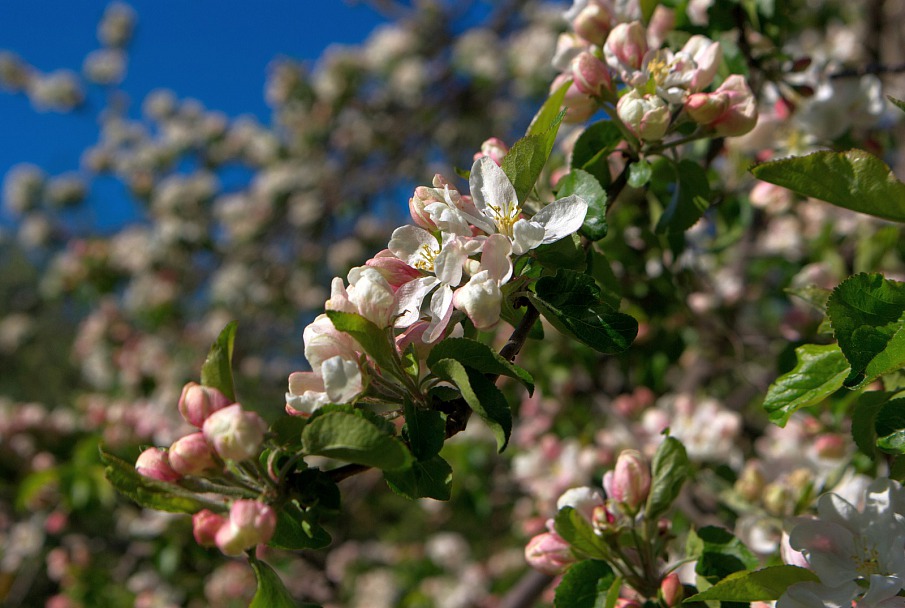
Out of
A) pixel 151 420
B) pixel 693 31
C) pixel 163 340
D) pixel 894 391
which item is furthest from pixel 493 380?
pixel 163 340

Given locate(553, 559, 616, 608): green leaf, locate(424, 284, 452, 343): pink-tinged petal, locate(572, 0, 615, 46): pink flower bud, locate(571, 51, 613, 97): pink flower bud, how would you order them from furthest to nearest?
locate(572, 0, 615, 46): pink flower bud → locate(571, 51, 613, 97): pink flower bud → locate(553, 559, 616, 608): green leaf → locate(424, 284, 452, 343): pink-tinged petal

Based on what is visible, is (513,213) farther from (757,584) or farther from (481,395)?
(757,584)

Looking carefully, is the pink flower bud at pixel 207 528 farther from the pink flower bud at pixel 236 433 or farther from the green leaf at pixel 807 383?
the green leaf at pixel 807 383

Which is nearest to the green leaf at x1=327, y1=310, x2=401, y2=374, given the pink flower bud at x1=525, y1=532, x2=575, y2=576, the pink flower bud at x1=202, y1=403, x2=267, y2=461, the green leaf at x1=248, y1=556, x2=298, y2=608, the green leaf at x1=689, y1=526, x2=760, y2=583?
the pink flower bud at x1=202, y1=403, x2=267, y2=461

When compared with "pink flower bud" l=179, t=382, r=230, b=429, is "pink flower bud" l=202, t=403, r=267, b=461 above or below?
below

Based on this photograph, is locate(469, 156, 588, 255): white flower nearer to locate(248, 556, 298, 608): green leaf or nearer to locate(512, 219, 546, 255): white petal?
locate(512, 219, 546, 255): white petal

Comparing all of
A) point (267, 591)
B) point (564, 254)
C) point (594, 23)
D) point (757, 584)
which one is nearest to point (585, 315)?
point (564, 254)
